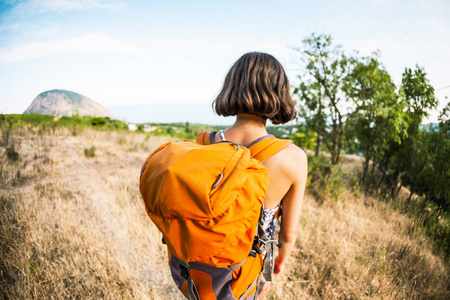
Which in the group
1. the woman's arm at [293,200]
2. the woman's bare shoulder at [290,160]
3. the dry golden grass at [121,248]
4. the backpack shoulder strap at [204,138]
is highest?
the backpack shoulder strap at [204,138]

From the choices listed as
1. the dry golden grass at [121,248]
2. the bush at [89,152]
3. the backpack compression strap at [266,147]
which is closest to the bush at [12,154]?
the dry golden grass at [121,248]

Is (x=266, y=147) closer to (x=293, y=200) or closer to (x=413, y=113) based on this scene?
(x=293, y=200)

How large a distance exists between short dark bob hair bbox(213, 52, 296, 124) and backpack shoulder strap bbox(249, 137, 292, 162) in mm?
171

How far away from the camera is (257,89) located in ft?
3.54

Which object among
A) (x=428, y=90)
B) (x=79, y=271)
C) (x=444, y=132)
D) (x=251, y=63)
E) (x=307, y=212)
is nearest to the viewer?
(x=251, y=63)

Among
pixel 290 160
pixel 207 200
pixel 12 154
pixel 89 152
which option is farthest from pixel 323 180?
pixel 12 154

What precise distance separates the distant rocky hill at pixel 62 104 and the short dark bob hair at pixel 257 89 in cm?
549

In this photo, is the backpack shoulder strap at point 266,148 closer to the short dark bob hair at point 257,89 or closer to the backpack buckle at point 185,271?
the short dark bob hair at point 257,89

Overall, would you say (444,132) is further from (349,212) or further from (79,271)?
(79,271)

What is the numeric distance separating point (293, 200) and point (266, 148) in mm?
385

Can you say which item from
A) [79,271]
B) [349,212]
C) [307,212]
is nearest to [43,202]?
[79,271]

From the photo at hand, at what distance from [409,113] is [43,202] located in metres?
9.59

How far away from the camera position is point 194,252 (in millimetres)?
808

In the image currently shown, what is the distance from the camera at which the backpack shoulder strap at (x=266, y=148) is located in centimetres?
101
